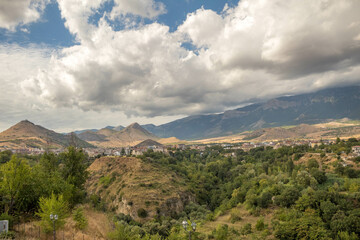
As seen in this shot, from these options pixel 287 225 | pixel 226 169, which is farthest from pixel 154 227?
pixel 226 169

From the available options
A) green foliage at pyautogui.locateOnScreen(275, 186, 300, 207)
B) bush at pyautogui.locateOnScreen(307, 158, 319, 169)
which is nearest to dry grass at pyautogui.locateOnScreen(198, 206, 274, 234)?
green foliage at pyautogui.locateOnScreen(275, 186, 300, 207)

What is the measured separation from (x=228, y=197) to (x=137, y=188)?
35.9 meters

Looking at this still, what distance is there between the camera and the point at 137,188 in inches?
2923

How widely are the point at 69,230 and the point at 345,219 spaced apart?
45723mm

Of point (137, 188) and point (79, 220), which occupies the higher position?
point (79, 220)

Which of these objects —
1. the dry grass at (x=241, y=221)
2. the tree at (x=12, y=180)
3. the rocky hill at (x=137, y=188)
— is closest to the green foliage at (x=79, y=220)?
the tree at (x=12, y=180)

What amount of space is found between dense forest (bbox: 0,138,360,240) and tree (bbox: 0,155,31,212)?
3.4 inches

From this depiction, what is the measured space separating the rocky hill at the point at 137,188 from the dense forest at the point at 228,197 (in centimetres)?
366

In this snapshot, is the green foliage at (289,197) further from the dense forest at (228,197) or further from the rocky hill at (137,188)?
the rocky hill at (137,188)

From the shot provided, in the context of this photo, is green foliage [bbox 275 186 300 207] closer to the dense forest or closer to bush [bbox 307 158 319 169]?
the dense forest

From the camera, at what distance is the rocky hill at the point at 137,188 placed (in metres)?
65.9

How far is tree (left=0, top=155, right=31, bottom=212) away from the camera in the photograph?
2228 centimetres

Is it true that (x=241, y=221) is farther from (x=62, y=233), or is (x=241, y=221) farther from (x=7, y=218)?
(x=7, y=218)

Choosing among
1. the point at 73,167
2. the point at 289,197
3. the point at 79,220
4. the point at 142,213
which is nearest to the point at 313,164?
the point at 289,197
